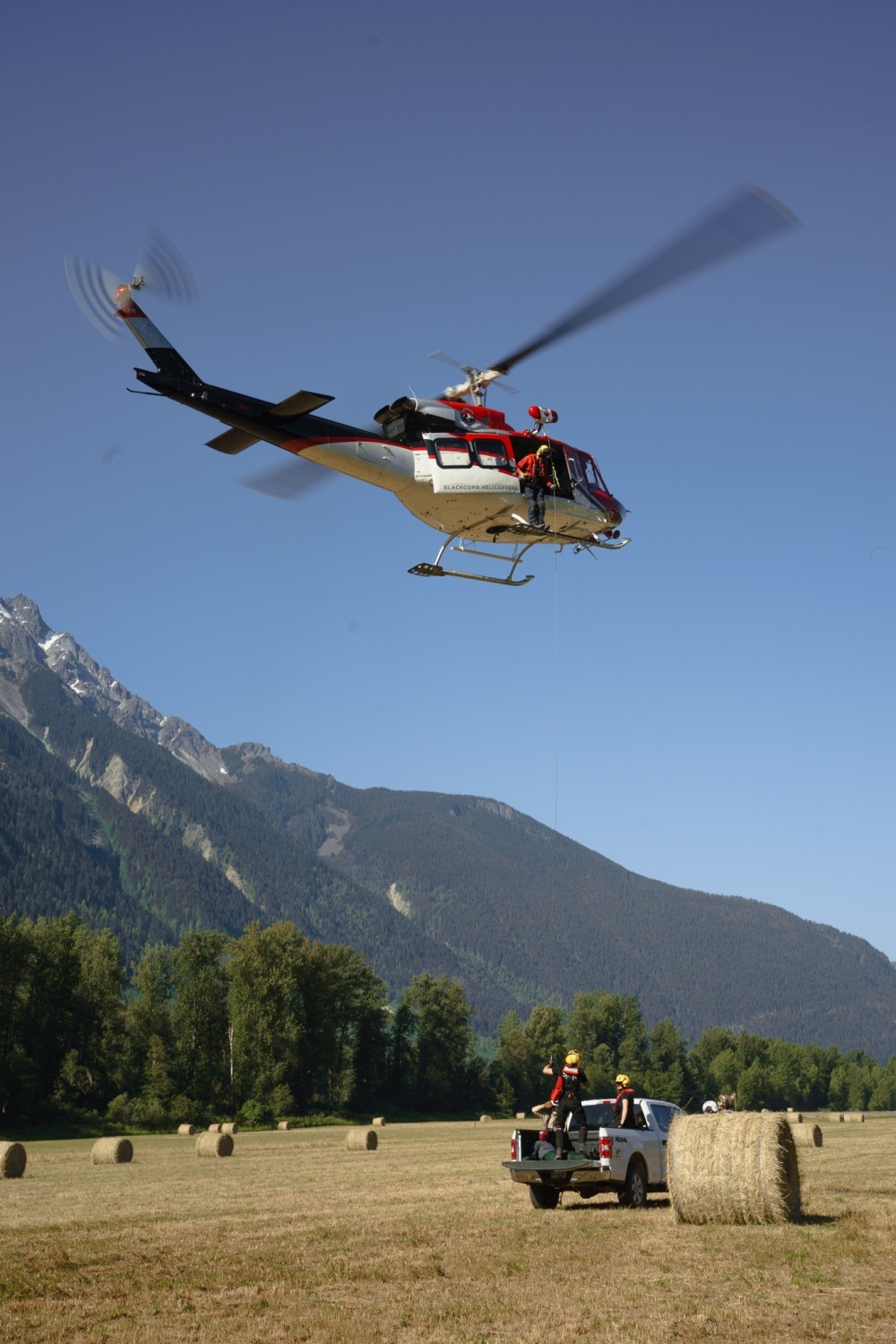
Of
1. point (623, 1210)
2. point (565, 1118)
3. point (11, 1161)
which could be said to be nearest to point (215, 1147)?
point (11, 1161)

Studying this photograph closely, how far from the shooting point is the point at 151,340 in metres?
23.6

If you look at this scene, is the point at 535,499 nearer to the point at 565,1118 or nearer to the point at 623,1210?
the point at 565,1118

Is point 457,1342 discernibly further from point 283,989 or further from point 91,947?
point 91,947

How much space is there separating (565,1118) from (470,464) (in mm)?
12867

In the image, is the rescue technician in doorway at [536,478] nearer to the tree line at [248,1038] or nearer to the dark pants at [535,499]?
the dark pants at [535,499]

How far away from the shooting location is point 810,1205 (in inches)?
714

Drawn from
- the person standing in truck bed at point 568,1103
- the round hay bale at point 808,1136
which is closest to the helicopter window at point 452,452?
the person standing in truck bed at point 568,1103

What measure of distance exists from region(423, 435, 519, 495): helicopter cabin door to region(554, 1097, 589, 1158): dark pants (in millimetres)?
12137

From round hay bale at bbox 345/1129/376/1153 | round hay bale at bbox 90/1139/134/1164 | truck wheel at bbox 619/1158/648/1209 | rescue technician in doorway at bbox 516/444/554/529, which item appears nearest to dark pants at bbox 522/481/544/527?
rescue technician in doorway at bbox 516/444/554/529

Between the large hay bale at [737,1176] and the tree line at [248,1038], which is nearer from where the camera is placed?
the large hay bale at [737,1176]

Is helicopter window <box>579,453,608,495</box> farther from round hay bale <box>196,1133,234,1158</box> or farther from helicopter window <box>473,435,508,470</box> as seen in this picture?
round hay bale <box>196,1133,234,1158</box>

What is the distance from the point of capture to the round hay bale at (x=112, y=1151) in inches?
1284

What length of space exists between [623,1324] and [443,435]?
18.2 meters

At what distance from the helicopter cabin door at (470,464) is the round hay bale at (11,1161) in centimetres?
1654
